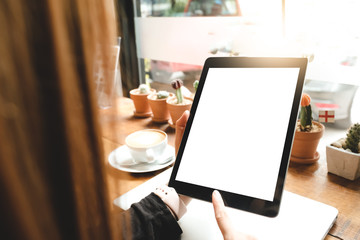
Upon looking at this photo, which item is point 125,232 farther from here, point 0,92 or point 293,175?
point 293,175

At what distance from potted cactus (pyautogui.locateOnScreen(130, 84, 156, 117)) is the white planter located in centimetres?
63

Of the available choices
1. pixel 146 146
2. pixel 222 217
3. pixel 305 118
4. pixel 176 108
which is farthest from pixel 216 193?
pixel 176 108

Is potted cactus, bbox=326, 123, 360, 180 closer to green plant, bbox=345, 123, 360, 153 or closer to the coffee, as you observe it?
green plant, bbox=345, 123, 360, 153

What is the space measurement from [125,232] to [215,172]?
0.54ft

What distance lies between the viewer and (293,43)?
33.2 inches

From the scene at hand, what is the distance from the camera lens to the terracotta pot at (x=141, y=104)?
1017 millimetres

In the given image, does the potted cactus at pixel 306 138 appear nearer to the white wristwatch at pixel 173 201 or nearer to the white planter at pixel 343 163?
the white planter at pixel 343 163

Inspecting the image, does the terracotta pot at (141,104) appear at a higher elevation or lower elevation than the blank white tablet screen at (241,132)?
lower

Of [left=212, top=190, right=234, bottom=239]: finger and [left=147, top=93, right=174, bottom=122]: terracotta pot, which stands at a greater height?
[left=212, top=190, right=234, bottom=239]: finger

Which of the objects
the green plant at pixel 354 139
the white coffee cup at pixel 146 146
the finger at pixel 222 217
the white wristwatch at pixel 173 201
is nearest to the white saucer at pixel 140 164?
the white coffee cup at pixel 146 146

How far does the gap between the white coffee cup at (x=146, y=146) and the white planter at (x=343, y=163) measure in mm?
391

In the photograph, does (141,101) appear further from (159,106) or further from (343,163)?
(343,163)

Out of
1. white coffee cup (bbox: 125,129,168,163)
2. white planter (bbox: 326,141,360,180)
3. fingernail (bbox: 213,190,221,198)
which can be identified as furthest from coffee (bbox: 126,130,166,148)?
white planter (bbox: 326,141,360,180)

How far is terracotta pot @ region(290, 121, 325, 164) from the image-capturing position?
66 centimetres
